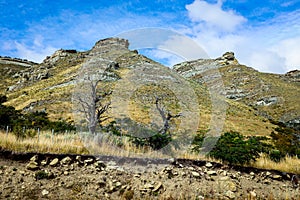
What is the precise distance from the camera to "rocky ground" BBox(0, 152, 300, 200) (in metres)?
7.47

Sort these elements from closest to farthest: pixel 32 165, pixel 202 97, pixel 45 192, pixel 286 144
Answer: pixel 45 192 → pixel 32 165 → pixel 286 144 → pixel 202 97

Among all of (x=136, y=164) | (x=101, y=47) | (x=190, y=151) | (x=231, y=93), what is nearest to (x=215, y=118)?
(x=190, y=151)

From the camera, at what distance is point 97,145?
10188mm

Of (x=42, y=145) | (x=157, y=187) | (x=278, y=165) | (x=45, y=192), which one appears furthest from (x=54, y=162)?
(x=278, y=165)

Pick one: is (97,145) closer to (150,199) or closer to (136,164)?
(136,164)

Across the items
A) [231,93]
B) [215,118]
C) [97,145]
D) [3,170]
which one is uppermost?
[231,93]

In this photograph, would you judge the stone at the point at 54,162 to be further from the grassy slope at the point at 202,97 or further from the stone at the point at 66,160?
the grassy slope at the point at 202,97

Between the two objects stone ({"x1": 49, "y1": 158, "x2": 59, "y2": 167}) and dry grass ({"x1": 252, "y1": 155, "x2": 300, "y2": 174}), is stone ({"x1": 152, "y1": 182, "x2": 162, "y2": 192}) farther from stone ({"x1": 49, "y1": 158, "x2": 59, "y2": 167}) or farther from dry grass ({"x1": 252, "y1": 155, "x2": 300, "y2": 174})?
dry grass ({"x1": 252, "y1": 155, "x2": 300, "y2": 174})

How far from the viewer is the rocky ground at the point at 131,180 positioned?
747 cm

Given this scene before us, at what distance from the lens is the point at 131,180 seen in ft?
28.2

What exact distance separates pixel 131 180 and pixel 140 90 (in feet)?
120

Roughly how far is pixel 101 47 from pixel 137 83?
27.8 m

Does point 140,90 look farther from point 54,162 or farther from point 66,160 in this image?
point 54,162

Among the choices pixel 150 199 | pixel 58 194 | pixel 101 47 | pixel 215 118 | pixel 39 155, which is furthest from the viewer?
pixel 101 47
